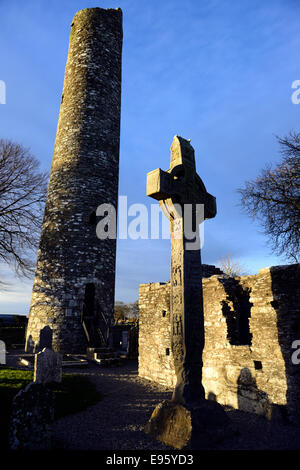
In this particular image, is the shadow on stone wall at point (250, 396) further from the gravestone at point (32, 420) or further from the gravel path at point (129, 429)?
the gravestone at point (32, 420)

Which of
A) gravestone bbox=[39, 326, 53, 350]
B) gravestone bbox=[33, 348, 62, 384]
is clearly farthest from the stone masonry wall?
gravestone bbox=[39, 326, 53, 350]

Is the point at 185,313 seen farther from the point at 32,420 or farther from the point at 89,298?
the point at 89,298

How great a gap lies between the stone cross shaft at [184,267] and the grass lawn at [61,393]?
2.39 m

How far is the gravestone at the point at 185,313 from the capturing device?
402cm

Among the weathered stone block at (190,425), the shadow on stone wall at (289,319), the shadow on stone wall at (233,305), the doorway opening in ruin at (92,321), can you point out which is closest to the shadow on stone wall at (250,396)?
the shadow on stone wall at (289,319)

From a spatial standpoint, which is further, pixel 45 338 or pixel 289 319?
pixel 45 338

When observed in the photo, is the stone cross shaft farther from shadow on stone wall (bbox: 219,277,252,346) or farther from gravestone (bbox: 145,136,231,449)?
shadow on stone wall (bbox: 219,277,252,346)

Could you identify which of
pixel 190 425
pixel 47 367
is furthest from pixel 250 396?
pixel 47 367

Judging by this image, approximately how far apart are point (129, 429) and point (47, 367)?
3298 mm

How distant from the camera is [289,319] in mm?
5352

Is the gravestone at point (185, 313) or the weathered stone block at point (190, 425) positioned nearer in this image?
the weathered stone block at point (190, 425)

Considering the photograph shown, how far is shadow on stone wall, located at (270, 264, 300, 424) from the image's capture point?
5000 millimetres

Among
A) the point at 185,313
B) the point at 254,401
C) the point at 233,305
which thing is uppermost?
the point at 233,305
